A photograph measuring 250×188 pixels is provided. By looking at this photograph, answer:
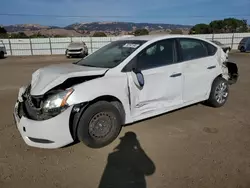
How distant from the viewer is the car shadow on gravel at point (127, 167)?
2627 mm

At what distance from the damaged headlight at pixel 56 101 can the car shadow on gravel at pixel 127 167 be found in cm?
99

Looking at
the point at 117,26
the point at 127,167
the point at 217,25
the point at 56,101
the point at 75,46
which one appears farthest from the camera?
the point at 117,26

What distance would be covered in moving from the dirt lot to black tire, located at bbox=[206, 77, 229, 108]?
587mm

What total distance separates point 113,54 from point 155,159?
2.00 m

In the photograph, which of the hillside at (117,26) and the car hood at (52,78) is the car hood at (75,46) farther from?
the hillside at (117,26)

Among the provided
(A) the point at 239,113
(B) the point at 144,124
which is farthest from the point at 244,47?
(B) the point at 144,124

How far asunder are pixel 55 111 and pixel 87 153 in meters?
0.78

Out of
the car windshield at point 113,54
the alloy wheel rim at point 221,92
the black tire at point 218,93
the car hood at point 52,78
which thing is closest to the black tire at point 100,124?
the car hood at point 52,78

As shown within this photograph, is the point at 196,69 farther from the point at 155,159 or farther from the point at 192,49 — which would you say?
the point at 155,159

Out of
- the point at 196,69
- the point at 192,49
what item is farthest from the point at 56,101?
the point at 192,49

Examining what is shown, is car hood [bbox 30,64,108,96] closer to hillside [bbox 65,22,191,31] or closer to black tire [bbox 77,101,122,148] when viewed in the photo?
black tire [bbox 77,101,122,148]

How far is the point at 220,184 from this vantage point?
2.58m

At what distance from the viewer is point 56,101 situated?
9.98ft

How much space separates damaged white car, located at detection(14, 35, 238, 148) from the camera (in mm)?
3082
